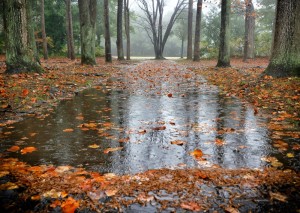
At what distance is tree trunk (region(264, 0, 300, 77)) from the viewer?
7832 millimetres

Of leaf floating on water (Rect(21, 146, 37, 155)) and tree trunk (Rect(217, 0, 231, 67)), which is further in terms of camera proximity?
tree trunk (Rect(217, 0, 231, 67))

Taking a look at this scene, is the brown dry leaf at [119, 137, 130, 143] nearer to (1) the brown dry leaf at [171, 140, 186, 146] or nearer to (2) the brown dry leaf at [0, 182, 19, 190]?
(1) the brown dry leaf at [171, 140, 186, 146]

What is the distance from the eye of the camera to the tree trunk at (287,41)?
308 inches

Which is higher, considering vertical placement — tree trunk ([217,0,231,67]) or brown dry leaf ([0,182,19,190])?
tree trunk ([217,0,231,67])

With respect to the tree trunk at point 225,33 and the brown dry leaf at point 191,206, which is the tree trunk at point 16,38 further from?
the tree trunk at point 225,33

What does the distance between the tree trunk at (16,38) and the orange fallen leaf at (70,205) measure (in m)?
8.10

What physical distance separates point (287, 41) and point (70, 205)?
8.35 metres

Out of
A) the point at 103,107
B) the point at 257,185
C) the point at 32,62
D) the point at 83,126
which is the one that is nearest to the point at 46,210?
the point at 257,185

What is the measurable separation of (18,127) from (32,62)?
5991 mm

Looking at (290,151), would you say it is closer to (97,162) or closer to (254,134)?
(254,134)

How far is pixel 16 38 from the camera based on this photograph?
870cm

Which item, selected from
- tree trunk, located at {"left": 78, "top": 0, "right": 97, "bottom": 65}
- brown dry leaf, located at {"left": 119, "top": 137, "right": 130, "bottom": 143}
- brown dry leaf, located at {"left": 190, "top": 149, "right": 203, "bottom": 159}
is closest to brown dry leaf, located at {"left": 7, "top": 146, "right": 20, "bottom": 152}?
brown dry leaf, located at {"left": 119, "top": 137, "right": 130, "bottom": 143}

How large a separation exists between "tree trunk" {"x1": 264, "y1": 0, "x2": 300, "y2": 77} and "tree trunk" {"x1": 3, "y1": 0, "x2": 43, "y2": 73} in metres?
8.29

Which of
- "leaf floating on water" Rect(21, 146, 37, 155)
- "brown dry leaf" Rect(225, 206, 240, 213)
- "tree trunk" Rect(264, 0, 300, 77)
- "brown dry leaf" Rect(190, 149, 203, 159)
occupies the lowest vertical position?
"brown dry leaf" Rect(225, 206, 240, 213)
